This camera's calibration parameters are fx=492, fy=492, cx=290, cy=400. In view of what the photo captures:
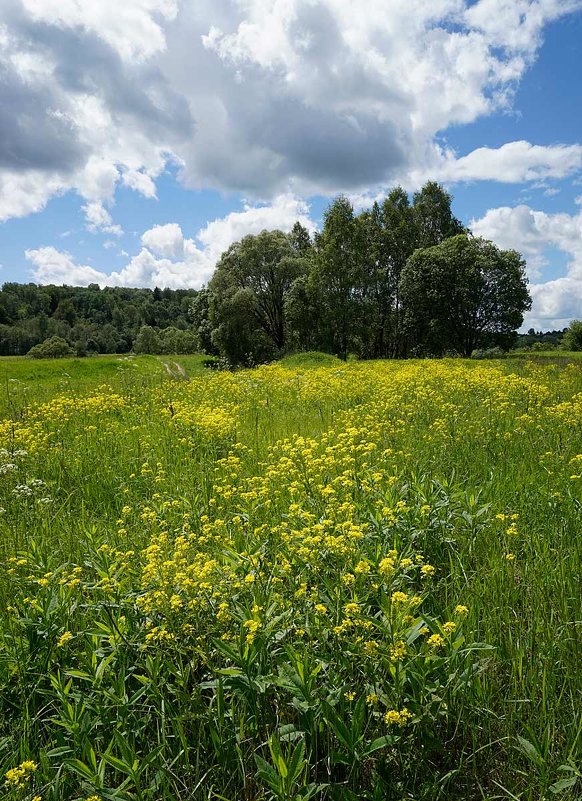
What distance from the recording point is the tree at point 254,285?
41406 mm

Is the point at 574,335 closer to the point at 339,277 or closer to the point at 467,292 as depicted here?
the point at 467,292

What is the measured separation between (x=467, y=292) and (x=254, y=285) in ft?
57.2

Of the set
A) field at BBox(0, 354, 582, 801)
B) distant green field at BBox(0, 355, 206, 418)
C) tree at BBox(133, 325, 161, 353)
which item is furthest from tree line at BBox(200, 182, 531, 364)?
tree at BBox(133, 325, 161, 353)

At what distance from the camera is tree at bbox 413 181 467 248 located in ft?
151

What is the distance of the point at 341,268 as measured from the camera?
132 ft

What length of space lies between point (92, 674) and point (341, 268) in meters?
40.0

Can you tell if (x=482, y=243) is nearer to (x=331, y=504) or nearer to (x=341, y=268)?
(x=341, y=268)

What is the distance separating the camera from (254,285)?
42.5 metres

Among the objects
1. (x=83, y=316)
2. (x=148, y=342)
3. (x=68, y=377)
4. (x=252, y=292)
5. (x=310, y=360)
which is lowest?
(x=68, y=377)

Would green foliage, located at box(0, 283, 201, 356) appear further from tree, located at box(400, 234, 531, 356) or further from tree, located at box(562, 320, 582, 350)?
tree, located at box(400, 234, 531, 356)

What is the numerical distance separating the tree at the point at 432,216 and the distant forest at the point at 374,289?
10 centimetres

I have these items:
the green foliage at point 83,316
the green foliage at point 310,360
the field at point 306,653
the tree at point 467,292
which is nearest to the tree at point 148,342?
the green foliage at point 83,316

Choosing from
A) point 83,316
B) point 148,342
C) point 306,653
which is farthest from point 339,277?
point 83,316

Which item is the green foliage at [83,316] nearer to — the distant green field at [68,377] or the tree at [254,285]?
the tree at [254,285]
